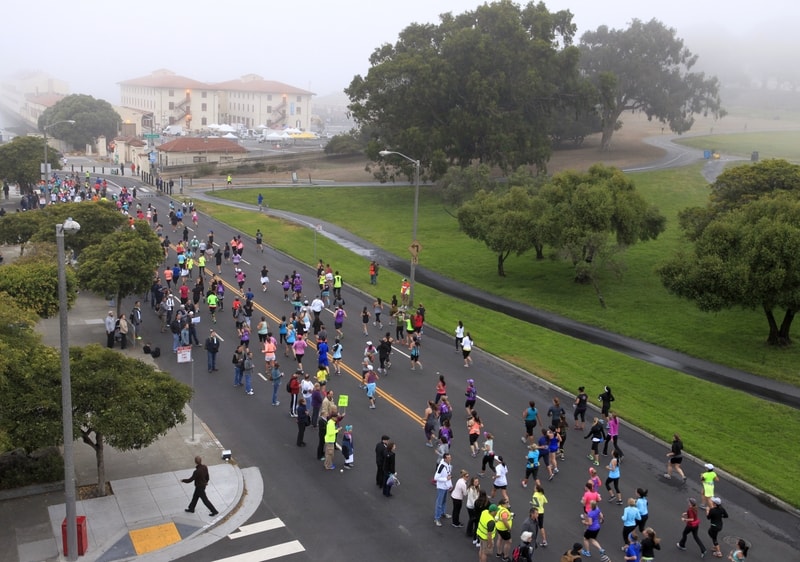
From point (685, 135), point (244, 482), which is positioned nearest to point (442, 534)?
point (244, 482)

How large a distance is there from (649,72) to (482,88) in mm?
25840

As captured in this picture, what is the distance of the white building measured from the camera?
567ft

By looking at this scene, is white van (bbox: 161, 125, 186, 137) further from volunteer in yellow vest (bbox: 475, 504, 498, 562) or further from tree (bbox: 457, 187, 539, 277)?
volunteer in yellow vest (bbox: 475, 504, 498, 562)

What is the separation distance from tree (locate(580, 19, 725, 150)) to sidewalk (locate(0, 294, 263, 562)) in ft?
231

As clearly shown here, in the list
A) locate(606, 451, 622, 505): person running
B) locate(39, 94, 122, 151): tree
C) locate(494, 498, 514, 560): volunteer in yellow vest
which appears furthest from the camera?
locate(39, 94, 122, 151): tree

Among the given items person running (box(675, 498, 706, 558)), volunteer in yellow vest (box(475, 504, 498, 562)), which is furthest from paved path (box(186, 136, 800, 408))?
volunteer in yellow vest (box(475, 504, 498, 562))

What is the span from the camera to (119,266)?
30.4 metres

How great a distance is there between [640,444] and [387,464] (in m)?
8.57

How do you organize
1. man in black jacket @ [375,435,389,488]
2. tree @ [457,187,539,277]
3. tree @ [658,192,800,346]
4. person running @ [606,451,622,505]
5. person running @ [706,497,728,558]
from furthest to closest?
tree @ [457,187,539,277], tree @ [658,192,800,346], person running @ [606,451,622,505], man in black jacket @ [375,435,389,488], person running @ [706,497,728,558]

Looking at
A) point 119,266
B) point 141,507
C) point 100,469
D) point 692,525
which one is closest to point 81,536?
point 141,507

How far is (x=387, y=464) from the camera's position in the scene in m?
18.7

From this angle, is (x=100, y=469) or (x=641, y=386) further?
(x=641, y=386)

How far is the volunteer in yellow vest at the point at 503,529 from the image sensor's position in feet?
51.9

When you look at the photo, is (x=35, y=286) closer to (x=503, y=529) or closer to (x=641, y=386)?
(x=503, y=529)
